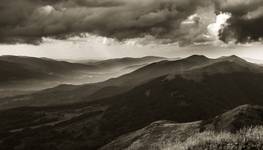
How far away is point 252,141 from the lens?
20.9 m

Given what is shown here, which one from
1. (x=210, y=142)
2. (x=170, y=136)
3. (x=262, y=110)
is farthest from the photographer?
(x=262, y=110)

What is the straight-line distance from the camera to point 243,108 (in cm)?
15512

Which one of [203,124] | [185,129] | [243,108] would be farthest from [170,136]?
[243,108]

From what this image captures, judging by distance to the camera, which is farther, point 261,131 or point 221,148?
point 261,131

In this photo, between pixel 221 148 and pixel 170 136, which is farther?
pixel 170 136

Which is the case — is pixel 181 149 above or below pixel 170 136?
above

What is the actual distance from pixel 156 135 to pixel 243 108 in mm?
40036

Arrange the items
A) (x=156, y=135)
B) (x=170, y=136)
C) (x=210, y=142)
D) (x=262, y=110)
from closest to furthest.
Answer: (x=210, y=142)
(x=170, y=136)
(x=156, y=135)
(x=262, y=110)

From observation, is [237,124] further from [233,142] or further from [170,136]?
[233,142]

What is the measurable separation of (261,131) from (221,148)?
3.59m

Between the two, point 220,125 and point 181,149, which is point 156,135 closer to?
point 220,125

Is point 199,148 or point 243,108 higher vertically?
point 199,148

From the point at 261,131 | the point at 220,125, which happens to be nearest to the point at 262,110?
the point at 220,125

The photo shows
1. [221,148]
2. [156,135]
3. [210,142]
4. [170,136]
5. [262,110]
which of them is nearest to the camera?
[221,148]
